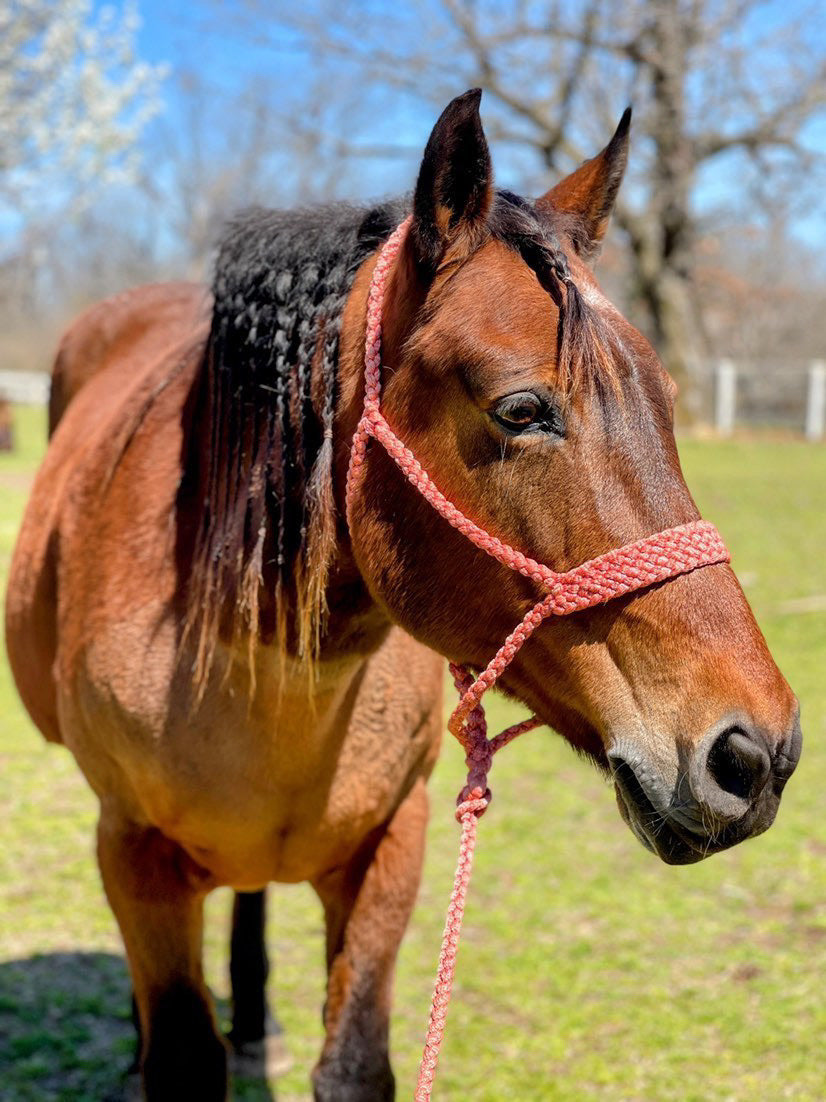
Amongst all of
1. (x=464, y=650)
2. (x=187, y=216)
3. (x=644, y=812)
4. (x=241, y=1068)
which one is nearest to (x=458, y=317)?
(x=464, y=650)

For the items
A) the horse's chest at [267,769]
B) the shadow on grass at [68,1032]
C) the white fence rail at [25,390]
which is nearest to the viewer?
the horse's chest at [267,769]

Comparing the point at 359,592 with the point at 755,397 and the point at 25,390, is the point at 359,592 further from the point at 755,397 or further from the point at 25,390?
the point at 25,390

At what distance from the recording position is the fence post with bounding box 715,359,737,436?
25328mm

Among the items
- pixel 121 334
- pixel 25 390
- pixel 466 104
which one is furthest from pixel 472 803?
pixel 25 390

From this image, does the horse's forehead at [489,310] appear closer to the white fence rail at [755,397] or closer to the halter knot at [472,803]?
the halter knot at [472,803]

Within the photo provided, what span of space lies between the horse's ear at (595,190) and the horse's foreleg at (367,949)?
1281 mm

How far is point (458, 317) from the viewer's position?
158cm

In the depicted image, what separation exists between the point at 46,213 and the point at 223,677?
1886 cm

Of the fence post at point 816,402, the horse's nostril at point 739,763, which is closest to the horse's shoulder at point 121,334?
the horse's nostril at point 739,763

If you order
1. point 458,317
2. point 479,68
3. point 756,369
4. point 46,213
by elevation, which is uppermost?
point 479,68

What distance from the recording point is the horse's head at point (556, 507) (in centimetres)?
144

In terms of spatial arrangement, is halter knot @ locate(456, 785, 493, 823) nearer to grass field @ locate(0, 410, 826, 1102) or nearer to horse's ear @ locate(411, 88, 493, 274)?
horse's ear @ locate(411, 88, 493, 274)

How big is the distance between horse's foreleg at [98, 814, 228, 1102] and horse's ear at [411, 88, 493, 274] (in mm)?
1358

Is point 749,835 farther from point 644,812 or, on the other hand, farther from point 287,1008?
point 287,1008
